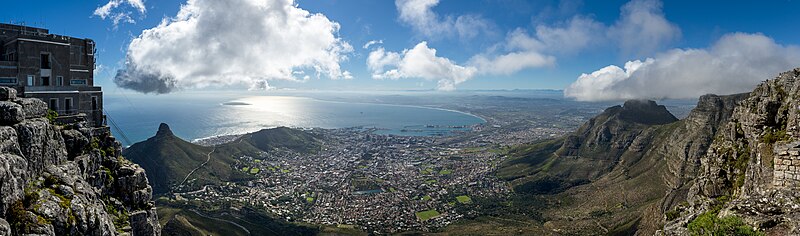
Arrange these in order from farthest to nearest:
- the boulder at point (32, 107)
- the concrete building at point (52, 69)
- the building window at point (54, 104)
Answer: the building window at point (54, 104) < the concrete building at point (52, 69) < the boulder at point (32, 107)

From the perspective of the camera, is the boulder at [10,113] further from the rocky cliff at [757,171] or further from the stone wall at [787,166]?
the stone wall at [787,166]

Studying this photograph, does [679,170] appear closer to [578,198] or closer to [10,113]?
[578,198]

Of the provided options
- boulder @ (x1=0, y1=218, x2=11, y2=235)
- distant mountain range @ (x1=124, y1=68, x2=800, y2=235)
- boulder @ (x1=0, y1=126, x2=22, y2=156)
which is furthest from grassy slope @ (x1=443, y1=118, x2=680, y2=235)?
boulder @ (x1=0, y1=218, x2=11, y2=235)

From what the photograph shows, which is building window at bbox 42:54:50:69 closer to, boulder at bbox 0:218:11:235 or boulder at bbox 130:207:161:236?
boulder at bbox 130:207:161:236

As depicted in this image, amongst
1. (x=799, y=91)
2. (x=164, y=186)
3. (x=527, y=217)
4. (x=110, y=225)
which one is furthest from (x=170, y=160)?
(x=799, y=91)

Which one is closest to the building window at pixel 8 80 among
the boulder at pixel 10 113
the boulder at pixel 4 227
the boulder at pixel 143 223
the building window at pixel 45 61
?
the building window at pixel 45 61

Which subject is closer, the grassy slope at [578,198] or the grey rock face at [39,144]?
the grey rock face at [39,144]

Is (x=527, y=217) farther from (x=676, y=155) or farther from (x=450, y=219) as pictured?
(x=676, y=155)
